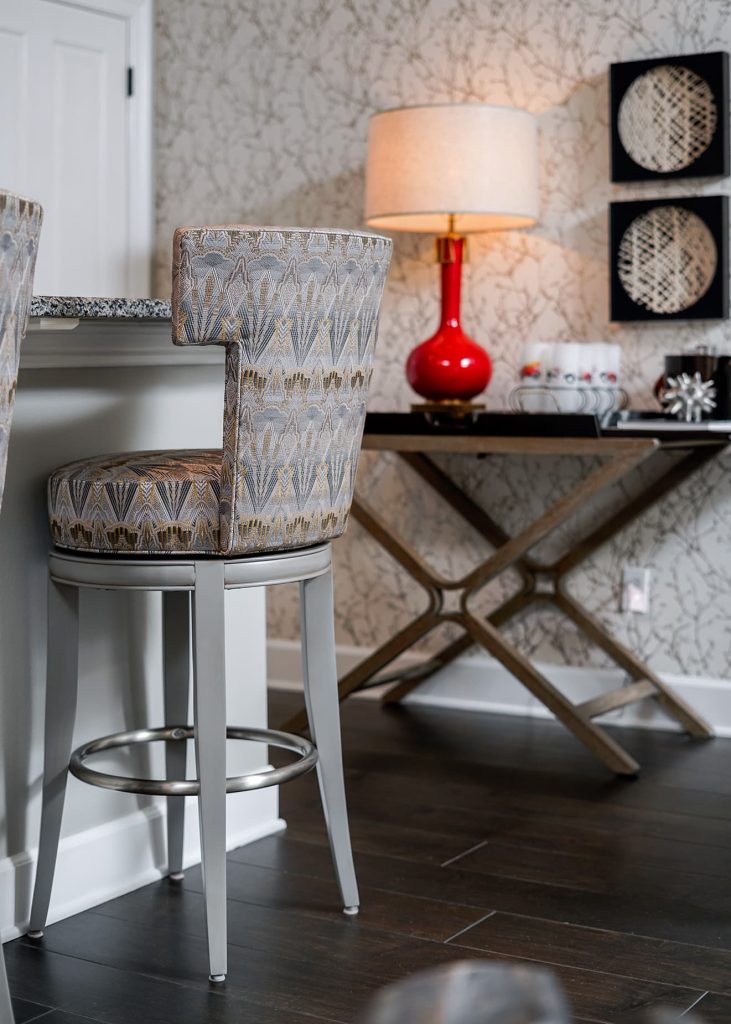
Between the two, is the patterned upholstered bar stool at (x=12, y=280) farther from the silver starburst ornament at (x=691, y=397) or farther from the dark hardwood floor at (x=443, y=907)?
A: the silver starburst ornament at (x=691, y=397)

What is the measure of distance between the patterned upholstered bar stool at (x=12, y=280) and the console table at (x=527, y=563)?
5.78 feet

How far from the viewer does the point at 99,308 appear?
6.39 feet

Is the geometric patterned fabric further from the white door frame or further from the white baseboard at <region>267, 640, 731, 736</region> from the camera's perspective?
the white door frame

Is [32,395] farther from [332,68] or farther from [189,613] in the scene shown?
[332,68]

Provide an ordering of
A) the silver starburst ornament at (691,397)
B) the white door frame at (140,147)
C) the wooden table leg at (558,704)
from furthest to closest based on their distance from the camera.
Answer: the white door frame at (140,147) < the silver starburst ornament at (691,397) < the wooden table leg at (558,704)

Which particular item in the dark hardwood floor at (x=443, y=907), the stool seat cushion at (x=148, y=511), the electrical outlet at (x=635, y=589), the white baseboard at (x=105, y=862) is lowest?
the dark hardwood floor at (x=443, y=907)

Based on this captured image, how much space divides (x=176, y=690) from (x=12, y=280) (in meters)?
1.07

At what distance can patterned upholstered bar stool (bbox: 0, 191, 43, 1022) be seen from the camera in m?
1.36

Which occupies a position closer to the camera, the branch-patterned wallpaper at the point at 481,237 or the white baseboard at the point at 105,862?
the white baseboard at the point at 105,862

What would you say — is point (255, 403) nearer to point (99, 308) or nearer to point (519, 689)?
point (99, 308)

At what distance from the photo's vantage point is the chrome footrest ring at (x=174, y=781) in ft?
6.27

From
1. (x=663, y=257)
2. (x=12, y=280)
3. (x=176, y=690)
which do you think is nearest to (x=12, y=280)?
(x=12, y=280)

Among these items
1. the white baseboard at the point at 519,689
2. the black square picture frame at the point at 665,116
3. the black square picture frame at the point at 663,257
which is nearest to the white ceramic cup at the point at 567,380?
the black square picture frame at the point at 663,257

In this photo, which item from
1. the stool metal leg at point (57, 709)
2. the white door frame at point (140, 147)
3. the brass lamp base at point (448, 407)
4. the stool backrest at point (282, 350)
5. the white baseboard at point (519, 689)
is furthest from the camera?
the white door frame at point (140, 147)
